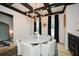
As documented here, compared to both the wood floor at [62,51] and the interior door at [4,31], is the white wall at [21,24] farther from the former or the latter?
the wood floor at [62,51]

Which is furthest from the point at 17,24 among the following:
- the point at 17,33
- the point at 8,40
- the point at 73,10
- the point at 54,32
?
the point at 73,10

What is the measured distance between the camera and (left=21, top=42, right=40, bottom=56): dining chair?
207 cm

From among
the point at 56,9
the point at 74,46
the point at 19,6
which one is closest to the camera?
the point at 19,6

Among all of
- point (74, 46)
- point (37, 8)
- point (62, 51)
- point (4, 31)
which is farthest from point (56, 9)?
point (4, 31)

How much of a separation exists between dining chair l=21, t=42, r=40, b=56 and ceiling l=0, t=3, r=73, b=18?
60 centimetres

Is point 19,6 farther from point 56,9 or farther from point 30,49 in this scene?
point 30,49

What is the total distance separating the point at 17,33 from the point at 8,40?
0.73ft

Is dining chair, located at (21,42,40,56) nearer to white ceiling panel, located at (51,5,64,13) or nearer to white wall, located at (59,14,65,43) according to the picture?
white wall, located at (59,14,65,43)

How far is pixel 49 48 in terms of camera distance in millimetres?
2164

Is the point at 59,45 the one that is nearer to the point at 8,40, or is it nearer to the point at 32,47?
the point at 32,47

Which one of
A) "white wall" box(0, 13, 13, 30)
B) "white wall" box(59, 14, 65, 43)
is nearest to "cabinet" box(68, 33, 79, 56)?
"white wall" box(59, 14, 65, 43)

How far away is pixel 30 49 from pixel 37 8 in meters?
0.82

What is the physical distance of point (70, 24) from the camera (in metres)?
2.73

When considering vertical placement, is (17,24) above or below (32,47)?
above
